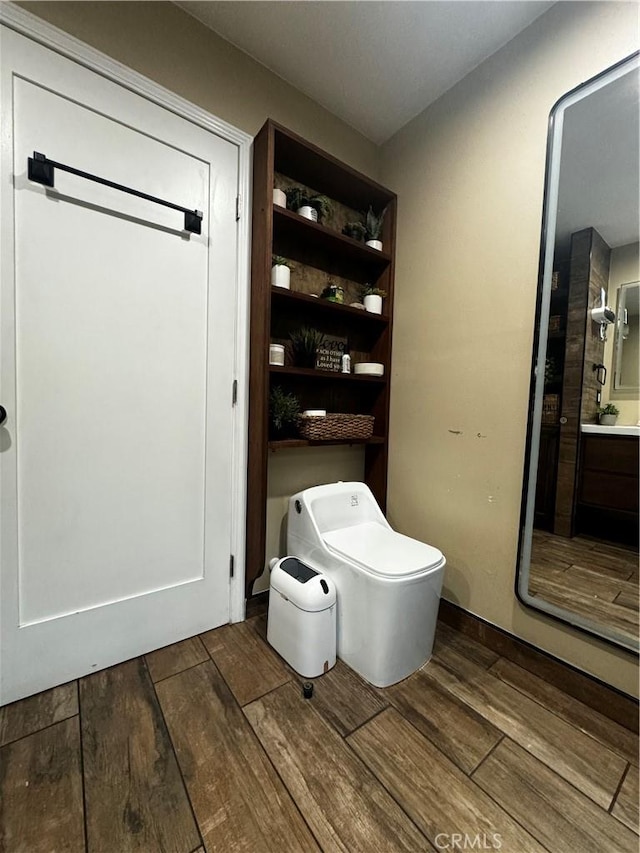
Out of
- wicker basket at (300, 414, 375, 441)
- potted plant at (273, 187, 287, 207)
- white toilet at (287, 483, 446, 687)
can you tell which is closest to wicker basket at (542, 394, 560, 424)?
white toilet at (287, 483, 446, 687)

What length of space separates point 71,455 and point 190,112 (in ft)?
4.72

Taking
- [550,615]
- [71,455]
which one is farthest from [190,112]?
[550,615]

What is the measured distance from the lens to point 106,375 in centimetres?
132

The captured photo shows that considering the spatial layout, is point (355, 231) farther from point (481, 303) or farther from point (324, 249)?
point (481, 303)

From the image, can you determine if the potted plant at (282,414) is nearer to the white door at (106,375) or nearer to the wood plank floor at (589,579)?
the white door at (106,375)

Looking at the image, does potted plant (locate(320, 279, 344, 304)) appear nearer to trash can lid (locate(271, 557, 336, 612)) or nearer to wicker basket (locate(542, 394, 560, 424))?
wicker basket (locate(542, 394, 560, 424))

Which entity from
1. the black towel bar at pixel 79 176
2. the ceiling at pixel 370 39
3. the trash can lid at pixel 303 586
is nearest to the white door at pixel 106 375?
the black towel bar at pixel 79 176

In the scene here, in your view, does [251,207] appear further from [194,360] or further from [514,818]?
[514,818]

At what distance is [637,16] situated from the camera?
116 cm

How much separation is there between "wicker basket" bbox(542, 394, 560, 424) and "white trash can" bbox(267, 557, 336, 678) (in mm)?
1082

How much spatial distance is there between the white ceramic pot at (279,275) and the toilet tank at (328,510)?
965mm

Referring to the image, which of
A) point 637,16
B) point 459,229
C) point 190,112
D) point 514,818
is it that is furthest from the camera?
point 459,229

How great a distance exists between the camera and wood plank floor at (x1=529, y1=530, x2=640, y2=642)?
3.94 ft

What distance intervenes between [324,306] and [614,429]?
1271mm
